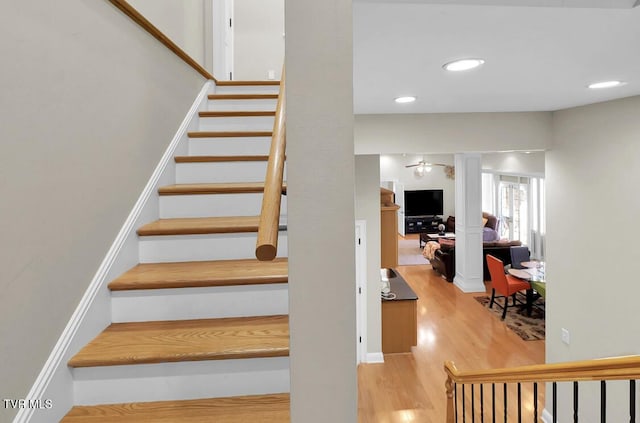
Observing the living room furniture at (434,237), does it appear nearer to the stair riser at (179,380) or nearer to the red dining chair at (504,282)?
the red dining chair at (504,282)

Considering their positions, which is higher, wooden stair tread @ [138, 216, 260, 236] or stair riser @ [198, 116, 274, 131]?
stair riser @ [198, 116, 274, 131]

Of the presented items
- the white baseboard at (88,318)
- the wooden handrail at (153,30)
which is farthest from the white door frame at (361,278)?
the white baseboard at (88,318)

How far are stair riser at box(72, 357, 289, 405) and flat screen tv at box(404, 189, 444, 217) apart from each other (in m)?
13.0

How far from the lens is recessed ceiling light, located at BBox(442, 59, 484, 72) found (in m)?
1.85

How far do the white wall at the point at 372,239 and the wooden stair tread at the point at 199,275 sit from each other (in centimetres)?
296

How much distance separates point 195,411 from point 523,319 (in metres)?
6.20

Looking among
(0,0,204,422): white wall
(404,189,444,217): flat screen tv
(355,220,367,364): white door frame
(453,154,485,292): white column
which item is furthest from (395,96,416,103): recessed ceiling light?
(404,189,444,217): flat screen tv

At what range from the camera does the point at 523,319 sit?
625cm

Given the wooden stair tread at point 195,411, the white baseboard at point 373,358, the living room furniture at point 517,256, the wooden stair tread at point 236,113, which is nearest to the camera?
the wooden stair tread at point 195,411

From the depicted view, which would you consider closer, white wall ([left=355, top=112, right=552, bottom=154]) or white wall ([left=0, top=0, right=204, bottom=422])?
white wall ([left=0, top=0, right=204, bottom=422])

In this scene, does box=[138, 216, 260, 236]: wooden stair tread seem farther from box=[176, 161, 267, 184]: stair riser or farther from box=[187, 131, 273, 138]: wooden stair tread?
box=[187, 131, 273, 138]: wooden stair tread

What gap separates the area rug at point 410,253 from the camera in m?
10.5

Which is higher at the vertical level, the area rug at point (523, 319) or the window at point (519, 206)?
the window at point (519, 206)

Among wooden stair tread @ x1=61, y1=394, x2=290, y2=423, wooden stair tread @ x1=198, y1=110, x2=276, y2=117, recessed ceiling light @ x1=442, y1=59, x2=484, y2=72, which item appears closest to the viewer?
wooden stair tread @ x1=61, y1=394, x2=290, y2=423
